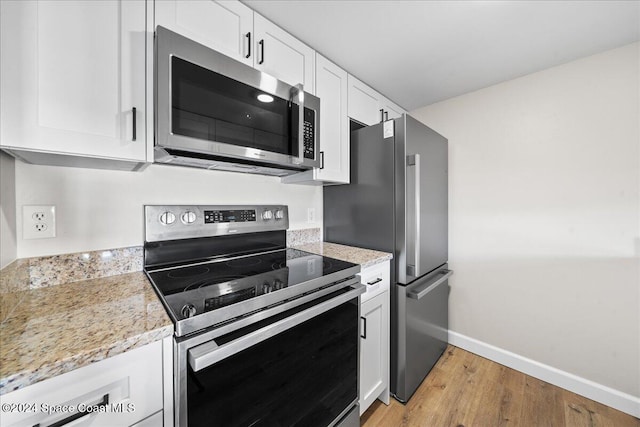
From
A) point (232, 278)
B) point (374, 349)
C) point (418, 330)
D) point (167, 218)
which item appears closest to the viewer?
point (232, 278)

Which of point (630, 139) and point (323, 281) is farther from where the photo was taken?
point (630, 139)

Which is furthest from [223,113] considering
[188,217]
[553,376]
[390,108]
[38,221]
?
[553,376]

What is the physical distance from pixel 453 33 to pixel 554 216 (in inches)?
57.5

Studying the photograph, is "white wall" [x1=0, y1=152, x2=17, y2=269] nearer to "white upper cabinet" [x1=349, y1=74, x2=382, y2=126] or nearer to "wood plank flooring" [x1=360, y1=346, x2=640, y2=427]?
"white upper cabinet" [x1=349, y1=74, x2=382, y2=126]

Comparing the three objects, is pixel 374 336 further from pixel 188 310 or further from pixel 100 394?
pixel 100 394

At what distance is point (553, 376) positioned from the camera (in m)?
1.76

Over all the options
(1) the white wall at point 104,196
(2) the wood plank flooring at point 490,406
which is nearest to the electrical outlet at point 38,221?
(1) the white wall at point 104,196

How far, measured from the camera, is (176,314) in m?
0.71

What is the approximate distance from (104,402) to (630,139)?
2.77 m

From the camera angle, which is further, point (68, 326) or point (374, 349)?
point (374, 349)

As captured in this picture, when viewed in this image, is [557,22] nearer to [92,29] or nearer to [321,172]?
[321,172]

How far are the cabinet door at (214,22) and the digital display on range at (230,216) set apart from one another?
2.60 ft

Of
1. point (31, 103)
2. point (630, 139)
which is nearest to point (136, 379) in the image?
point (31, 103)

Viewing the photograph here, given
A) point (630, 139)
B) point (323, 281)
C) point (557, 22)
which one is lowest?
point (323, 281)
